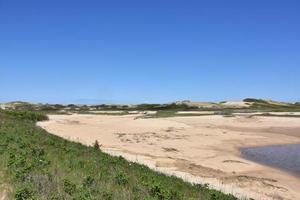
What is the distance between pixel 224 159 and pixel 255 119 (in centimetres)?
4144

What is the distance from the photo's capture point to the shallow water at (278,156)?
26219mm

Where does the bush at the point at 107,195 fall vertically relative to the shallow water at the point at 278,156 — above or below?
above

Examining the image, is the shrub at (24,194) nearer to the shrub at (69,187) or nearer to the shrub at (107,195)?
the shrub at (69,187)

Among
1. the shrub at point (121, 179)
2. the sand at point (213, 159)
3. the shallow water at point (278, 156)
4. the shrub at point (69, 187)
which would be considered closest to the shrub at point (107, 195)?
the shrub at point (69, 187)

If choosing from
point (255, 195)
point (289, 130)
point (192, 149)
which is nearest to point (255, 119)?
point (289, 130)

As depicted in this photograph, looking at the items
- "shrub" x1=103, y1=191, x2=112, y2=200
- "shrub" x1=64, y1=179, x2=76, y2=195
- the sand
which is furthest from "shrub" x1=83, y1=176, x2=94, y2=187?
the sand

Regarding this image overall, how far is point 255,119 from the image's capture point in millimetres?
68062

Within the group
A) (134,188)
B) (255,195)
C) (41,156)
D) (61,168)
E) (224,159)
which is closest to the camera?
(134,188)

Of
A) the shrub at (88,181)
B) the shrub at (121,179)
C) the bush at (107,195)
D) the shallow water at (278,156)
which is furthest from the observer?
the shallow water at (278,156)

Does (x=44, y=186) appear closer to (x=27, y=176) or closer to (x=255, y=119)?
(x=27, y=176)

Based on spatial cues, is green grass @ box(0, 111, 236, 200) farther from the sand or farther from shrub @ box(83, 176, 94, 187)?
the sand

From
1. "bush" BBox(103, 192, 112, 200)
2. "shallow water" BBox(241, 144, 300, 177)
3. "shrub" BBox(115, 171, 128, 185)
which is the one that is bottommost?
"shallow water" BBox(241, 144, 300, 177)

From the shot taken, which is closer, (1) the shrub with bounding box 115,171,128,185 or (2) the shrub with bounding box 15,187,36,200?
(2) the shrub with bounding box 15,187,36,200

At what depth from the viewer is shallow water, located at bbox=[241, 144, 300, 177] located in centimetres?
2622
